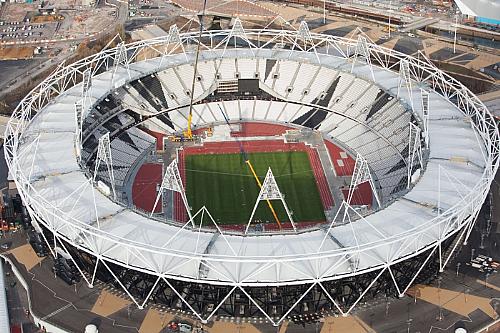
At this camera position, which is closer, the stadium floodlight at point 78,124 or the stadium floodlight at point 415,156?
the stadium floodlight at point 415,156

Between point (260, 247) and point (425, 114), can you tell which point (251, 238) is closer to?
point (260, 247)

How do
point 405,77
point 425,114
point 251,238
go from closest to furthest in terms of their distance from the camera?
1. point 251,238
2. point 425,114
3. point 405,77

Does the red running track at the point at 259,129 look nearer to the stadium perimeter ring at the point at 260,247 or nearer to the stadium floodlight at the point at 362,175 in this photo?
the stadium floodlight at the point at 362,175

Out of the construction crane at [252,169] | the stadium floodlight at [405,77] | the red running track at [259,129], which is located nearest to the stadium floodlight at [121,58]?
the construction crane at [252,169]

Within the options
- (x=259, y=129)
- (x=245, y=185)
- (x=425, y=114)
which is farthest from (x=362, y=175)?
(x=259, y=129)

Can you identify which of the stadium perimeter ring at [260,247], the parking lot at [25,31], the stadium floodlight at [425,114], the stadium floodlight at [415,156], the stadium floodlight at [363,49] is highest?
the parking lot at [25,31]

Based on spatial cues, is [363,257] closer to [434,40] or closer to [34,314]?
[34,314]

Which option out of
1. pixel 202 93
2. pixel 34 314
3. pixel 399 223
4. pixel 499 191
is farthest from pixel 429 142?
pixel 34 314
